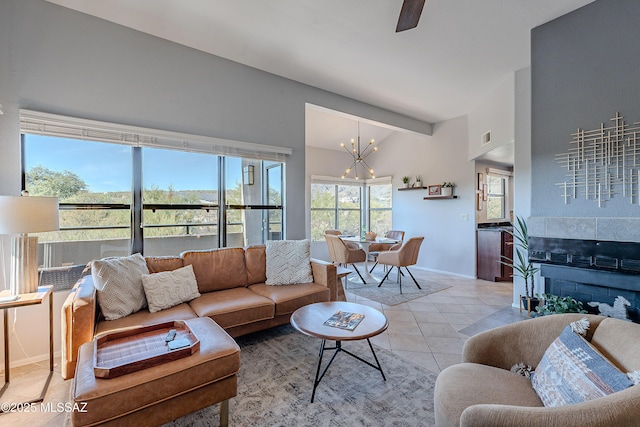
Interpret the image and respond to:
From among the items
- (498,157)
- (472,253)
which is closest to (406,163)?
(498,157)

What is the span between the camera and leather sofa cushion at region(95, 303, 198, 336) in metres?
2.10

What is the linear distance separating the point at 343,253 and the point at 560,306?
293cm

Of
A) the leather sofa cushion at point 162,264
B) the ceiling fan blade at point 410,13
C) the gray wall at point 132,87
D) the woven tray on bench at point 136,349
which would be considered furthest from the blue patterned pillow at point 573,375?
the gray wall at point 132,87

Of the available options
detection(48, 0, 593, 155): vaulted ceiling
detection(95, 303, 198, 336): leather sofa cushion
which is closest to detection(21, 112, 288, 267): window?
detection(95, 303, 198, 336): leather sofa cushion

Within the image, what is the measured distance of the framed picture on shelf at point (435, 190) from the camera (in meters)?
5.68

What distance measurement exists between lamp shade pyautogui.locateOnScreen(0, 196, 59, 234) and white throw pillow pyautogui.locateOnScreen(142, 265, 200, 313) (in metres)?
0.78

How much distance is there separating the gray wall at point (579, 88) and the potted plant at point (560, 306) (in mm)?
655

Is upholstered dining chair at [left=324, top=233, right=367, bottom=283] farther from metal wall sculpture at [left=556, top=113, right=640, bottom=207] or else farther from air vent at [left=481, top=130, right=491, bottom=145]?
metal wall sculpture at [left=556, top=113, right=640, bottom=207]

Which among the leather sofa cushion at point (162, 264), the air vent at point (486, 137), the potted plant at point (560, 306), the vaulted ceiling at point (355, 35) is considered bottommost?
the potted plant at point (560, 306)

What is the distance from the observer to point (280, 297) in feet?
9.04

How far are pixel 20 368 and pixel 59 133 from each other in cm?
202

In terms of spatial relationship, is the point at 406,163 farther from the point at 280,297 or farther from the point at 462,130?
the point at 280,297

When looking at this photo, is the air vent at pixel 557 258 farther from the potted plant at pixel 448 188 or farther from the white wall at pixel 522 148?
the potted plant at pixel 448 188

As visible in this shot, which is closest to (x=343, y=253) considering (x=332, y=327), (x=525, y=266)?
(x=525, y=266)
